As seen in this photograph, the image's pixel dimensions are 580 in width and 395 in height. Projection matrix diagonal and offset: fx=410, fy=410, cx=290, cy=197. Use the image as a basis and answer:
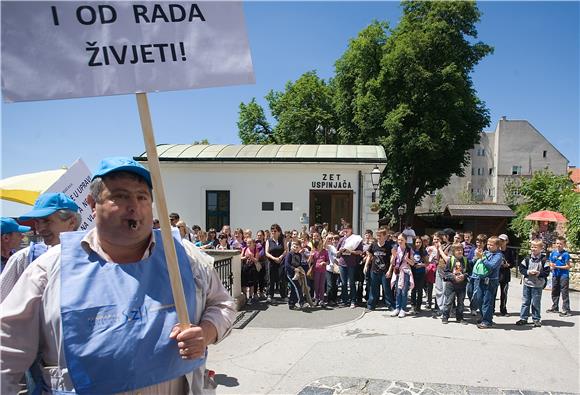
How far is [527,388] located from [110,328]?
5.36m

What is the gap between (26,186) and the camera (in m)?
5.50

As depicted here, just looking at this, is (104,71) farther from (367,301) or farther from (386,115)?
(386,115)

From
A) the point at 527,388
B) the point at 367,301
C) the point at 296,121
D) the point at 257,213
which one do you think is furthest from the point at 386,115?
the point at 527,388

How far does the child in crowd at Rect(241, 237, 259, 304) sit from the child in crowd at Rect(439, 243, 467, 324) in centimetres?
442

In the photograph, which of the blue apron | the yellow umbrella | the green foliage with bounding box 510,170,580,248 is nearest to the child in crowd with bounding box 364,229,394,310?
the yellow umbrella

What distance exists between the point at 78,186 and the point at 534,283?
834 centimetres

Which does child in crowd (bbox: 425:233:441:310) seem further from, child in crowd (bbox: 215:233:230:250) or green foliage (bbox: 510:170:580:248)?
green foliage (bbox: 510:170:580:248)

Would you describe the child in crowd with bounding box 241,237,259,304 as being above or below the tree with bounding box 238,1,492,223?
below

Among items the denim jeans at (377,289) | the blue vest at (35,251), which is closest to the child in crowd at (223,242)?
the denim jeans at (377,289)

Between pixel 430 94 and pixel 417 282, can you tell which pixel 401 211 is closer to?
pixel 430 94

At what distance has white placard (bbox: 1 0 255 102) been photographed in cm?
176

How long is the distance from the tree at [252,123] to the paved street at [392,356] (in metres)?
29.7

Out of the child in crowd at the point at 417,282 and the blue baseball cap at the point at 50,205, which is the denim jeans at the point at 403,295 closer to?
the child in crowd at the point at 417,282

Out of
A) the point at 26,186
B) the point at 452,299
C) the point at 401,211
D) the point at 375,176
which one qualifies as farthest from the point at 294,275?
the point at 401,211
